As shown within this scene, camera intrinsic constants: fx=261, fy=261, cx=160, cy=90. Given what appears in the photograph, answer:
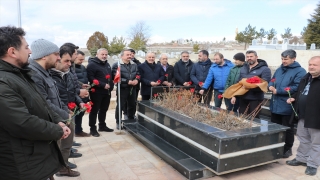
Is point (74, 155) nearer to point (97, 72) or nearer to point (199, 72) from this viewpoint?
point (97, 72)

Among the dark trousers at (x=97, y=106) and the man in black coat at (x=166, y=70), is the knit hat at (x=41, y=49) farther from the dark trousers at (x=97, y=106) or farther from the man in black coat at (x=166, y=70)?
the man in black coat at (x=166, y=70)

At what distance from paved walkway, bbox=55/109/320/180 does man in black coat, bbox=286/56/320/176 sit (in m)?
0.15

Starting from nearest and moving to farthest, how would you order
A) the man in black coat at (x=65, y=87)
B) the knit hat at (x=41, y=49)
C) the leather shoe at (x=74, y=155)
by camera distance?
the knit hat at (x=41, y=49), the man in black coat at (x=65, y=87), the leather shoe at (x=74, y=155)

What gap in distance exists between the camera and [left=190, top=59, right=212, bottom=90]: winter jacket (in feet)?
20.6

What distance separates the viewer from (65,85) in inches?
148

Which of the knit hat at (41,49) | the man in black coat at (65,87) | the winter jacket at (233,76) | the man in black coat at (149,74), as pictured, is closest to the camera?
the knit hat at (41,49)

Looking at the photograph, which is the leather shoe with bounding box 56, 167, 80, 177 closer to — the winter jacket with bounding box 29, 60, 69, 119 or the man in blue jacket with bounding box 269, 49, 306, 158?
the winter jacket with bounding box 29, 60, 69, 119

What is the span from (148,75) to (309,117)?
11.4ft

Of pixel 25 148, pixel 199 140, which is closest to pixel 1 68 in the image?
pixel 25 148

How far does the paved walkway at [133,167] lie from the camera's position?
3.47 m

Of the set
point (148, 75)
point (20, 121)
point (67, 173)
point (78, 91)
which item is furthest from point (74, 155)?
point (20, 121)

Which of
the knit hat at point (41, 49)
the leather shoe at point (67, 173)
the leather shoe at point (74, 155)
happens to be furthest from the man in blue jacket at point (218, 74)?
the knit hat at point (41, 49)

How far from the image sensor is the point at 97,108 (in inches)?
212

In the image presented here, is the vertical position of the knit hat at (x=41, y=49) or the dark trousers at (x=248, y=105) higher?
the knit hat at (x=41, y=49)
